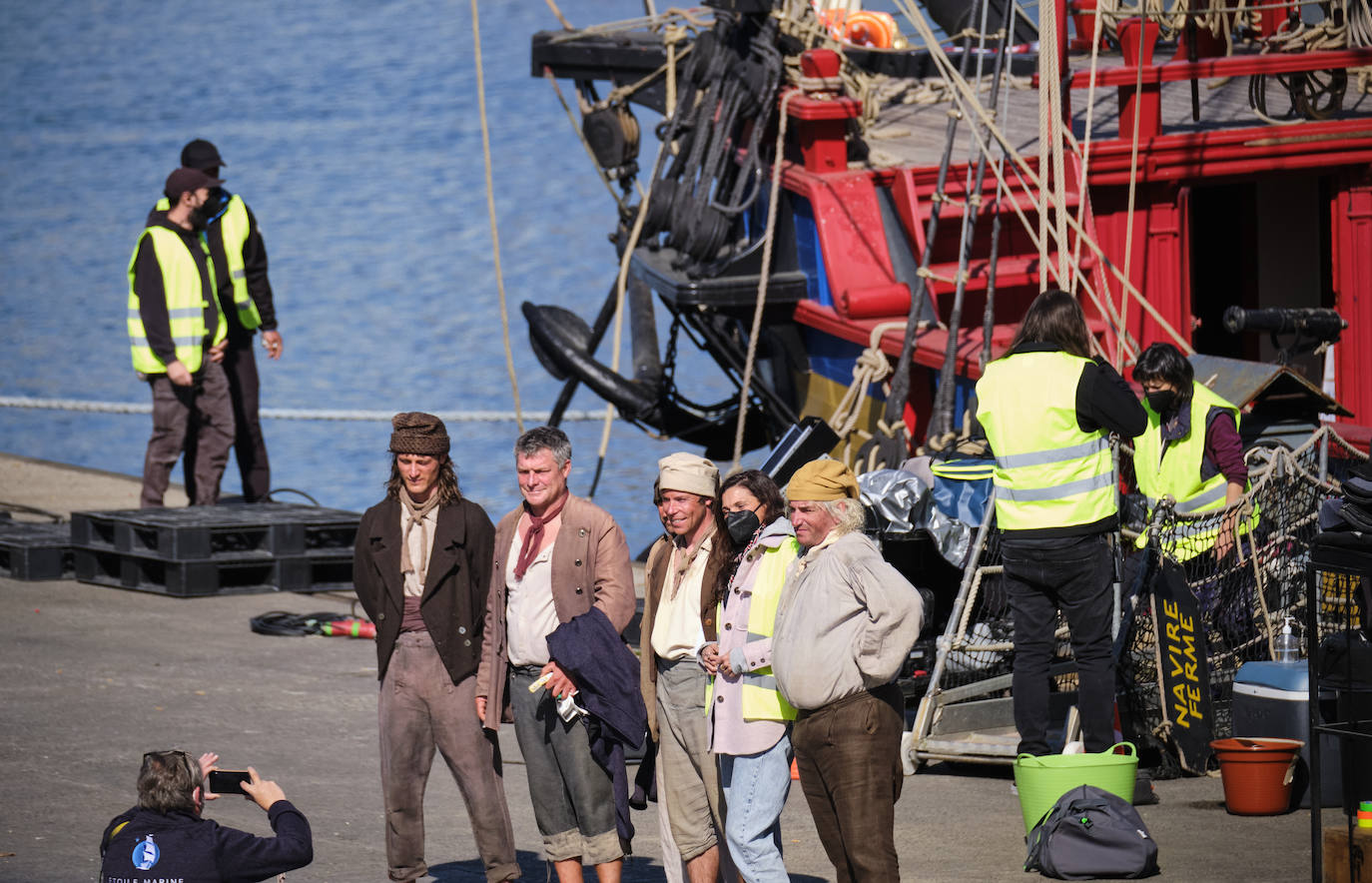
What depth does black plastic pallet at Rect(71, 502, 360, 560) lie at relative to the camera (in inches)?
432

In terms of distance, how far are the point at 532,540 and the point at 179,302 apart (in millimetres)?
5719

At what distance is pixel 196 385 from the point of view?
11547mm

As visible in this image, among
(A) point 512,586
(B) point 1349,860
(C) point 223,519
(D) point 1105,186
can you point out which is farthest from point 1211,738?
(C) point 223,519

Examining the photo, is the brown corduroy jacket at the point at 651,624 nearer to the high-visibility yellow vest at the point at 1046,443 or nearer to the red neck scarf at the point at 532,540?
the red neck scarf at the point at 532,540

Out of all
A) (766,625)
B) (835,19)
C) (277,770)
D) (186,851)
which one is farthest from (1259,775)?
(835,19)

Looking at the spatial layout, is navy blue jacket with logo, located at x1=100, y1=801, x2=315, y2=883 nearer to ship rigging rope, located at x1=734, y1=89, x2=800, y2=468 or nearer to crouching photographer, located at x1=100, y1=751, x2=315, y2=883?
crouching photographer, located at x1=100, y1=751, x2=315, y2=883

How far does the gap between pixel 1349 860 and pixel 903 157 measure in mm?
6471

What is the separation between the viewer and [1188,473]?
8.34m

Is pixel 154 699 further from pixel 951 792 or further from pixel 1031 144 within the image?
pixel 1031 144

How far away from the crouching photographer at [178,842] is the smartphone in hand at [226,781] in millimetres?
177

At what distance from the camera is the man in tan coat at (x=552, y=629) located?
621 cm

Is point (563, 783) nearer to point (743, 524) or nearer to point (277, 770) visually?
point (743, 524)

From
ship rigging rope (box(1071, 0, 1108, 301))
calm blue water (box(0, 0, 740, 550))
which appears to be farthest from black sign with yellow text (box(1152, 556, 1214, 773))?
calm blue water (box(0, 0, 740, 550))

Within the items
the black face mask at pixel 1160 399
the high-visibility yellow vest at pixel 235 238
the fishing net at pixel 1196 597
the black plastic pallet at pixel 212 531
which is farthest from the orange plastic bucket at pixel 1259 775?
the high-visibility yellow vest at pixel 235 238
